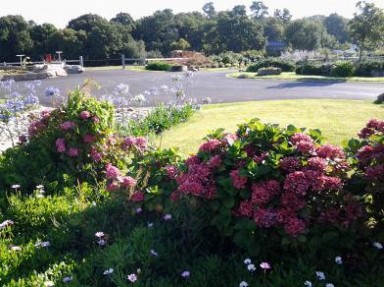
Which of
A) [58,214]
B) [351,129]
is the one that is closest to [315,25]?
[351,129]

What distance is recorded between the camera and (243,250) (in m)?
3.42

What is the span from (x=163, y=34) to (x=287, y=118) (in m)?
49.6

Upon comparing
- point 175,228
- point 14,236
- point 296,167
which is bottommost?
point 14,236

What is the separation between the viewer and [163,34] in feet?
189

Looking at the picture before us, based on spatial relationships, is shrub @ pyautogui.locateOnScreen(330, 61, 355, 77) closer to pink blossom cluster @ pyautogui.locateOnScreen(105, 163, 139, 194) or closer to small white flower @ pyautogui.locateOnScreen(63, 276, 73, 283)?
pink blossom cluster @ pyautogui.locateOnScreen(105, 163, 139, 194)

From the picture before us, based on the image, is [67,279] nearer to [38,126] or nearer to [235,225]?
[235,225]

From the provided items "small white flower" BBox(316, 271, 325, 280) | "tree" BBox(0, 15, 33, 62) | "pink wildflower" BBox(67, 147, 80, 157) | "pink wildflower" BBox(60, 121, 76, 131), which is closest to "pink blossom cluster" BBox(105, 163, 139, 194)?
"pink wildflower" BBox(67, 147, 80, 157)

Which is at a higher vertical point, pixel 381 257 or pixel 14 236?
pixel 381 257

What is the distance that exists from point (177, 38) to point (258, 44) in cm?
1058

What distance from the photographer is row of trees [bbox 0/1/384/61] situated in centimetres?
4591

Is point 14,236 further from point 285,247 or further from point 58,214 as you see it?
point 285,247

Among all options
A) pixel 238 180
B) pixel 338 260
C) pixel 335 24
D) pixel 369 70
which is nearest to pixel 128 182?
pixel 238 180

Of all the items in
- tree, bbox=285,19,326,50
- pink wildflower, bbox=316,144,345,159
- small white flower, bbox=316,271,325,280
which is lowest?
small white flower, bbox=316,271,325,280

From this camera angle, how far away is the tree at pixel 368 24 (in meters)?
28.0
